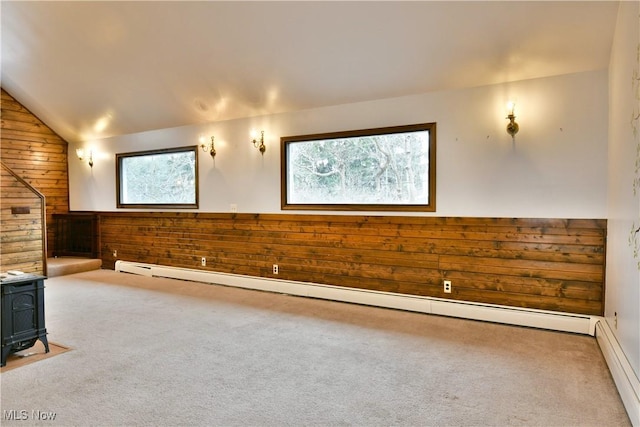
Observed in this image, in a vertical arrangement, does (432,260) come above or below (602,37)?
below

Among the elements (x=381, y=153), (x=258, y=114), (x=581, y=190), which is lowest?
(x=581, y=190)

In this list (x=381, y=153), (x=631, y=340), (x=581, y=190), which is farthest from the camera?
(x=381, y=153)

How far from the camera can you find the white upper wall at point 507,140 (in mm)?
3678

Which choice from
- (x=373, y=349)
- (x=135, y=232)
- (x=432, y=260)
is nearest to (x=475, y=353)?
(x=373, y=349)

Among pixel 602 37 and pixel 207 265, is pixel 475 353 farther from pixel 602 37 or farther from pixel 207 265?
pixel 207 265

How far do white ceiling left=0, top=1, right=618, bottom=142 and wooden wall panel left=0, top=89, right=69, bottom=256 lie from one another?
1006 millimetres

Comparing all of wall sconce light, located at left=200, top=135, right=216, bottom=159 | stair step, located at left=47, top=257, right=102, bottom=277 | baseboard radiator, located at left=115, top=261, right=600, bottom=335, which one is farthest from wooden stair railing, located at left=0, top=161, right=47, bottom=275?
wall sconce light, located at left=200, top=135, right=216, bottom=159

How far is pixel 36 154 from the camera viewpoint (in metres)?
7.43

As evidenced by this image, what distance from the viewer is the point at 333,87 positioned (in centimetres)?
466

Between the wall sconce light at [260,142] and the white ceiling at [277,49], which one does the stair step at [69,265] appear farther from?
the wall sconce light at [260,142]

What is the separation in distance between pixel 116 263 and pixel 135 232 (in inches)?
28.2
